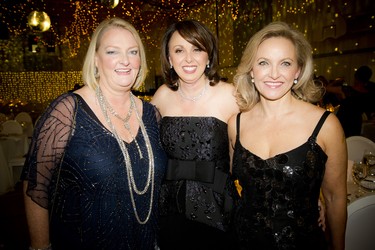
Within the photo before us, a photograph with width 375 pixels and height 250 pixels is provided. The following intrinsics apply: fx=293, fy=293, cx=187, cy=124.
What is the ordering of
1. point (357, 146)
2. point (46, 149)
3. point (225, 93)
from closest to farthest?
point (46, 149) → point (225, 93) → point (357, 146)

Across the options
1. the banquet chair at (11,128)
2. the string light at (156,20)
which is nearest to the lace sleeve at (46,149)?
the banquet chair at (11,128)

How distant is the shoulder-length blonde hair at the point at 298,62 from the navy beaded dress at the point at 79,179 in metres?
1.00

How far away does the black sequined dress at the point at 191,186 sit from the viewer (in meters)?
2.21

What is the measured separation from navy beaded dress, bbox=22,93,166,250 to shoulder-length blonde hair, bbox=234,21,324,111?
3.27 ft

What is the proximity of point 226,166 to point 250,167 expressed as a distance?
53 centimetres

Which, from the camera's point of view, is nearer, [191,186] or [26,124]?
[191,186]

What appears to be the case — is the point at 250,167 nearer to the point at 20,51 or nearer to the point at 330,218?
the point at 330,218

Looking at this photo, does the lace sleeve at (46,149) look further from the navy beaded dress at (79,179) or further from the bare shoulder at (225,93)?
the bare shoulder at (225,93)

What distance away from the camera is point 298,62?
6.15 feet

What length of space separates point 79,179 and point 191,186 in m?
0.86

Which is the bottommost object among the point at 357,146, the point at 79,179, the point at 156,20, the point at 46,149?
the point at 357,146

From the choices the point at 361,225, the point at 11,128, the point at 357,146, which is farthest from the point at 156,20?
the point at 361,225

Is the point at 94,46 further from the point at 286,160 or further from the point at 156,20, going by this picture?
the point at 156,20

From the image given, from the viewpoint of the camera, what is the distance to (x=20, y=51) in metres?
14.5
